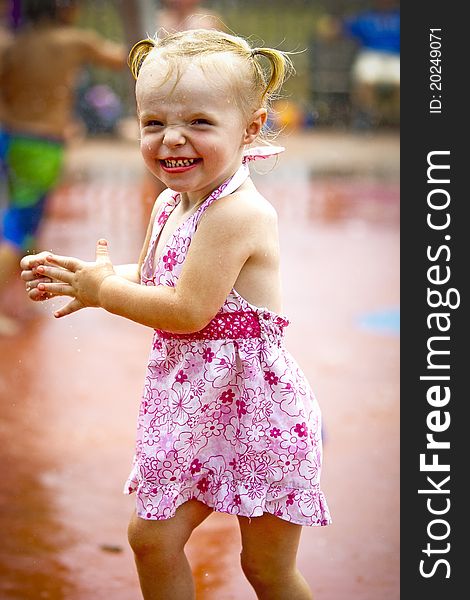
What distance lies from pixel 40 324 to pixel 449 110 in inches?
136

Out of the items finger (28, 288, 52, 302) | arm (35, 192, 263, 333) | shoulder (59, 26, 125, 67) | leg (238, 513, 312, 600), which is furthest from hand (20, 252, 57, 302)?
shoulder (59, 26, 125, 67)

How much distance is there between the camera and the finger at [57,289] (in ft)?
7.22

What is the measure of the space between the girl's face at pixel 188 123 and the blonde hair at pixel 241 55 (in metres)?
0.03

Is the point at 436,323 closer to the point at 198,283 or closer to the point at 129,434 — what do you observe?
the point at 198,283

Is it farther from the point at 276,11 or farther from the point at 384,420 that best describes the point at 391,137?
the point at 384,420

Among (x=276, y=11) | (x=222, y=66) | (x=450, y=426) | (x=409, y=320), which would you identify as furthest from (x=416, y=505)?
(x=276, y=11)

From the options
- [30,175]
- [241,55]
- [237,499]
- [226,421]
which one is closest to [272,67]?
[241,55]

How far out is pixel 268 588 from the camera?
2.27 meters

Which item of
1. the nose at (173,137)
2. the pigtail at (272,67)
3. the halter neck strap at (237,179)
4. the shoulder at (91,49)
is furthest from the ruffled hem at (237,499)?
the shoulder at (91,49)

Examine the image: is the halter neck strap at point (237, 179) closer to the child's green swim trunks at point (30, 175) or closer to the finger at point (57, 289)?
the finger at point (57, 289)

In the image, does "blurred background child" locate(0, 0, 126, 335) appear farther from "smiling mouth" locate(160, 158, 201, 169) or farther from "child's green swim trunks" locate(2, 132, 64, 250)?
"smiling mouth" locate(160, 158, 201, 169)

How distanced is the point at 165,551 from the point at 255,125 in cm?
83

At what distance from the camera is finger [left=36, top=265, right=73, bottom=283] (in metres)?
2.20

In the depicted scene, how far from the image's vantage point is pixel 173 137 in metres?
2.07
